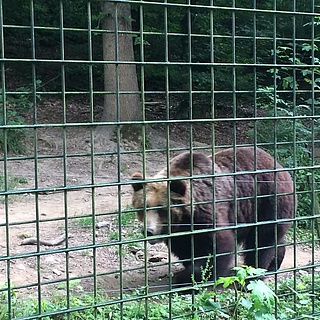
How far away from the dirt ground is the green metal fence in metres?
0.02

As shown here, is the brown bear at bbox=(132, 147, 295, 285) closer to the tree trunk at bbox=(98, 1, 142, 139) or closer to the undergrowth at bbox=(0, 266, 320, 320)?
the undergrowth at bbox=(0, 266, 320, 320)

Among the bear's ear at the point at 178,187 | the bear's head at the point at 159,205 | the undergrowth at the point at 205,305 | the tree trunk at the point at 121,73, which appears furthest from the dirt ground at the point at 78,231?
the tree trunk at the point at 121,73

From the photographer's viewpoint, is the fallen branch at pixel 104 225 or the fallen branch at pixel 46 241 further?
the fallen branch at pixel 104 225

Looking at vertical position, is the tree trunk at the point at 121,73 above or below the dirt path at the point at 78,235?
above

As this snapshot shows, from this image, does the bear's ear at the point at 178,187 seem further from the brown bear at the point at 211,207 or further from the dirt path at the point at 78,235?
the dirt path at the point at 78,235

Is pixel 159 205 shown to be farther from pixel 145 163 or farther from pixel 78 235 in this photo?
pixel 145 163

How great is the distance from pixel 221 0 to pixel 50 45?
15.9 ft

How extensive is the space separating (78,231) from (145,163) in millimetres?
4151

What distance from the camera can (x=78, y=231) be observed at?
737 centimetres

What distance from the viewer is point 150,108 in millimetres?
14242

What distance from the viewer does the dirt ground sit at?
3.19 metres

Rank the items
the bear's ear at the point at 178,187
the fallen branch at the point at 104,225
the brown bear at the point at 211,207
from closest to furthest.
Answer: the bear's ear at the point at 178,187, the brown bear at the point at 211,207, the fallen branch at the point at 104,225

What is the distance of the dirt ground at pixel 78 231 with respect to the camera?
3191mm

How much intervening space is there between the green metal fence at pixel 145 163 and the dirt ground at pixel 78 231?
24mm
